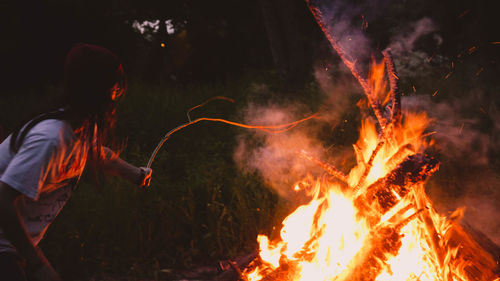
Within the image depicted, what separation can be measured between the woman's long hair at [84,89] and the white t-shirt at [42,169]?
0.19 ft

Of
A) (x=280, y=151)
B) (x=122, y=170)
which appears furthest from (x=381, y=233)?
(x=280, y=151)

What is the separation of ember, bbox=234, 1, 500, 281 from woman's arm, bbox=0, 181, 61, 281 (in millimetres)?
1593

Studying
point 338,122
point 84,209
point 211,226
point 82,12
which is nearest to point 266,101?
point 338,122

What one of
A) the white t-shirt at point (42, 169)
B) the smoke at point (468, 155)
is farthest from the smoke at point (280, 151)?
the white t-shirt at point (42, 169)

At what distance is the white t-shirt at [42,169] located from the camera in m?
1.49

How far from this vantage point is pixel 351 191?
278 centimetres

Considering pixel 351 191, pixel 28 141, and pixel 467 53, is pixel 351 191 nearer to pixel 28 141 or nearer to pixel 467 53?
pixel 28 141

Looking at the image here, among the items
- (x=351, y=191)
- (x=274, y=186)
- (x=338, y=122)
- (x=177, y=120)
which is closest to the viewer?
(x=351, y=191)

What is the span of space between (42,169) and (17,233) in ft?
1.06

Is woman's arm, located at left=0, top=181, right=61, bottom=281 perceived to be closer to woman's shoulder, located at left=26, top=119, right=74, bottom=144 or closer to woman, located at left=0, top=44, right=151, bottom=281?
woman, located at left=0, top=44, right=151, bottom=281

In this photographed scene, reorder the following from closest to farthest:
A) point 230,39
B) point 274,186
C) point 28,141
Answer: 1. point 28,141
2. point 274,186
3. point 230,39

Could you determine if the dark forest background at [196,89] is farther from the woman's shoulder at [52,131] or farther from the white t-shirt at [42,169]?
the woman's shoulder at [52,131]

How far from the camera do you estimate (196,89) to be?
7.98m

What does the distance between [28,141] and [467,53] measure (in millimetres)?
7476
